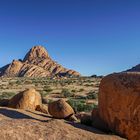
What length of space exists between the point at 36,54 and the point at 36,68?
17.6 meters

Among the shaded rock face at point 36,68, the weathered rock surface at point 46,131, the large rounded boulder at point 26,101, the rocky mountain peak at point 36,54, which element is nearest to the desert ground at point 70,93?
the large rounded boulder at point 26,101

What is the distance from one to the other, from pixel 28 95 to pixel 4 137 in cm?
956

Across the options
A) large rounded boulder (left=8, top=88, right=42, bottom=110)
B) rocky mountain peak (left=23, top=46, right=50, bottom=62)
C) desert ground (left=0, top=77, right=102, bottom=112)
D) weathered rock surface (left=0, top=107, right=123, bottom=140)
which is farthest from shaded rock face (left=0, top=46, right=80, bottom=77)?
weathered rock surface (left=0, top=107, right=123, bottom=140)

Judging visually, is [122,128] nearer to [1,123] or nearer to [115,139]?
[115,139]

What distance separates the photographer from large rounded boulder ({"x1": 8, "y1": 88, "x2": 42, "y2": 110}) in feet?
64.9

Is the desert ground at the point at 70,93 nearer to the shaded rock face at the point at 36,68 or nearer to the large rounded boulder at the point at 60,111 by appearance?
the large rounded boulder at the point at 60,111

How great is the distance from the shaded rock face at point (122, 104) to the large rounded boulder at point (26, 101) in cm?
657

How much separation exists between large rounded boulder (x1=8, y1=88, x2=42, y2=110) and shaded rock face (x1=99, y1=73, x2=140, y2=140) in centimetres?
657

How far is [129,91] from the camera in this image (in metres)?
13.4

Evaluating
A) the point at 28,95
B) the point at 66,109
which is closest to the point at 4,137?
the point at 66,109

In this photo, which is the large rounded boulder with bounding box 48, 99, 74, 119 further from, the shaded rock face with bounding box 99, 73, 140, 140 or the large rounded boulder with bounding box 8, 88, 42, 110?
the shaded rock face with bounding box 99, 73, 140, 140

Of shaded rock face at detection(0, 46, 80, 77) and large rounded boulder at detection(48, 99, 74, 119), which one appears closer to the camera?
large rounded boulder at detection(48, 99, 74, 119)

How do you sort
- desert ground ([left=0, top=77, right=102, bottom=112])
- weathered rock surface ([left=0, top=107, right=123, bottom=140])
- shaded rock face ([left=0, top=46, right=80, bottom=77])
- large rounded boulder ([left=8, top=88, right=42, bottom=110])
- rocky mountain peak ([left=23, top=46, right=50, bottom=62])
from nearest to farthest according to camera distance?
weathered rock surface ([left=0, top=107, right=123, bottom=140]) < large rounded boulder ([left=8, top=88, right=42, bottom=110]) < desert ground ([left=0, top=77, right=102, bottom=112]) < shaded rock face ([left=0, top=46, right=80, bottom=77]) < rocky mountain peak ([left=23, top=46, right=50, bottom=62])

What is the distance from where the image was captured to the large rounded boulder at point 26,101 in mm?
19781
